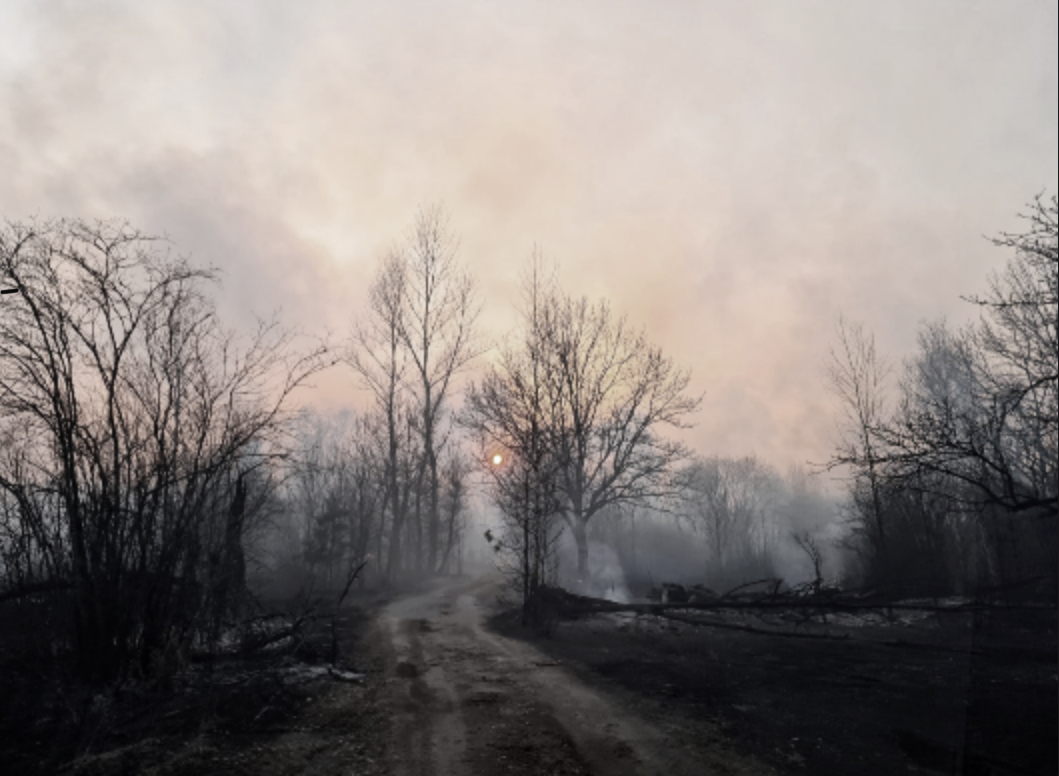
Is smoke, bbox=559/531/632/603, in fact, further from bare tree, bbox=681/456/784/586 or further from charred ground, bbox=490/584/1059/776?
charred ground, bbox=490/584/1059/776

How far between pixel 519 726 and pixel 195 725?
392 centimetres

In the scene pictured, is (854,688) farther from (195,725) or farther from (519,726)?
(195,725)

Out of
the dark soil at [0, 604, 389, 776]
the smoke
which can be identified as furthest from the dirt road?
the smoke

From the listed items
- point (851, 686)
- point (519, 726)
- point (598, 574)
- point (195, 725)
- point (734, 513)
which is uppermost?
Result: point (734, 513)

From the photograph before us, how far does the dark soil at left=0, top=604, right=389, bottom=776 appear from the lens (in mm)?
5863

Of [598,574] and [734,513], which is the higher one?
[734,513]

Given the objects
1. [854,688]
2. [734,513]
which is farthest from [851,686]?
[734,513]

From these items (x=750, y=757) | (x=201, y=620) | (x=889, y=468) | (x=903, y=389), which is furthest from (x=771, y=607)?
(x=903, y=389)

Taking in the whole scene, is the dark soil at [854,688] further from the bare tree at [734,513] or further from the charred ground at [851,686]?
the bare tree at [734,513]

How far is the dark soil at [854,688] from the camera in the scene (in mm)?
5992

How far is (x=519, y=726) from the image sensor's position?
7043 millimetres

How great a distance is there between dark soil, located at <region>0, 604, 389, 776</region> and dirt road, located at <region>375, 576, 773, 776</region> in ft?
2.06

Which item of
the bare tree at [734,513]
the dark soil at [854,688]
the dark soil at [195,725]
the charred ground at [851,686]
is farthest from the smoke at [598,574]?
the dark soil at [195,725]

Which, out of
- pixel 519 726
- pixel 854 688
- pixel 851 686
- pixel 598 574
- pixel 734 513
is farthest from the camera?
pixel 734 513
